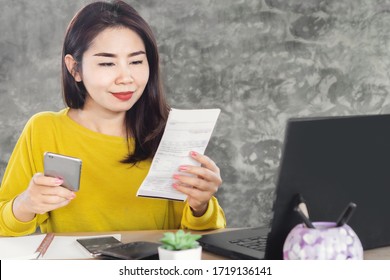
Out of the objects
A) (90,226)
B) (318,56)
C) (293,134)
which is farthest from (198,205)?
(318,56)

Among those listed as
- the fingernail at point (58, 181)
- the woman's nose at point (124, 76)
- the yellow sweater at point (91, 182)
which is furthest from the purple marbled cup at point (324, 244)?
the woman's nose at point (124, 76)

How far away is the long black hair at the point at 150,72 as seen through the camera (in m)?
1.85

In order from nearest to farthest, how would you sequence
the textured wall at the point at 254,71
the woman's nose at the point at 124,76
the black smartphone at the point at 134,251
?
the black smartphone at the point at 134,251 → the woman's nose at the point at 124,76 → the textured wall at the point at 254,71

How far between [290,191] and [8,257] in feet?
2.11

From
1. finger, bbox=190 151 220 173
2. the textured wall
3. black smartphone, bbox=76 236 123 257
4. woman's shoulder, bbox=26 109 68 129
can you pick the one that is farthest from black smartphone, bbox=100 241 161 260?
the textured wall

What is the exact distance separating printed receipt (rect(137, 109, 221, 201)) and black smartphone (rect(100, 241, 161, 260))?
0.77ft

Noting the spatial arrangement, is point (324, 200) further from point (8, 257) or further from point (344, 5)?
point (344, 5)

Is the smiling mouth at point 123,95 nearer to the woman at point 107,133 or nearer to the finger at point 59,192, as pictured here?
the woman at point 107,133

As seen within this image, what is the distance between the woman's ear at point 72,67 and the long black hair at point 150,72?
1cm

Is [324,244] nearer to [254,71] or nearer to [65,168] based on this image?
[65,168]

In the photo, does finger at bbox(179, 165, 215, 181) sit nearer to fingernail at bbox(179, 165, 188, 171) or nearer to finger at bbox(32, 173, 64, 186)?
fingernail at bbox(179, 165, 188, 171)

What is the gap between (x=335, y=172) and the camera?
1.17m

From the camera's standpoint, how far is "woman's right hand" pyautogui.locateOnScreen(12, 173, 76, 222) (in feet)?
4.80

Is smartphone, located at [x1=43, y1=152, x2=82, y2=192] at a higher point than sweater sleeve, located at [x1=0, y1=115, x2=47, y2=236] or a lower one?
higher
